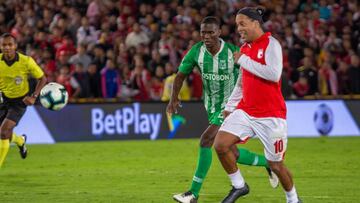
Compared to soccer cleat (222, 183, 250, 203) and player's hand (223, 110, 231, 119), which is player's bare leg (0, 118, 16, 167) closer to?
player's hand (223, 110, 231, 119)

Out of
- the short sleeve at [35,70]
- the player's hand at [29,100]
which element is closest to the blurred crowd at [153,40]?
the short sleeve at [35,70]

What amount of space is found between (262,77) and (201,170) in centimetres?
209

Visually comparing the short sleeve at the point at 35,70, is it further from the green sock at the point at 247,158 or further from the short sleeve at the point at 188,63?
the green sock at the point at 247,158

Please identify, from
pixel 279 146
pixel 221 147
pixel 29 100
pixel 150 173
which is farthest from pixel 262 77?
pixel 150 173

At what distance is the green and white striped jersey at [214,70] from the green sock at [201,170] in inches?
23.1

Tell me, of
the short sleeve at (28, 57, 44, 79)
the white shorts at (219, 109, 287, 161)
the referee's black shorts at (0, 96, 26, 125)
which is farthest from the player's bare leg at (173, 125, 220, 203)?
the referee's black shorts at (0, 96, 26, 125)

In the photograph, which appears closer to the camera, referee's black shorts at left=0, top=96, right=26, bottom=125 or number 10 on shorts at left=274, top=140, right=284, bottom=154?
number 10 on shorts at left=274, top=140, right=284, bottom=154

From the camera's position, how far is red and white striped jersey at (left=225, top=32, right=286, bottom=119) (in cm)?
970

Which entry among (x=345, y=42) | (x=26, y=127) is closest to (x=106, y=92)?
(x=26, y=127)

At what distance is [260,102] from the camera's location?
32.7 feet

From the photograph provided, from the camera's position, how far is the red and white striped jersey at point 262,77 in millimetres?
9703

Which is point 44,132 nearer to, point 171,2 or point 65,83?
point 65,83

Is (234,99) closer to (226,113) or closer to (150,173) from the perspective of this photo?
(226,113)

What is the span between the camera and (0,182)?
14125mm
